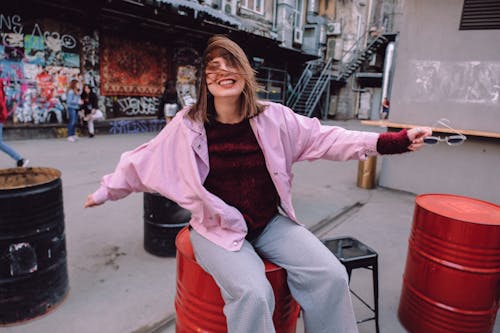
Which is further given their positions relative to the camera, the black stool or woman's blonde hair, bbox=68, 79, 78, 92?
woman's blonde hair, bbox=68, 79, 78, 92

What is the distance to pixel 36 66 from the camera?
938 cm

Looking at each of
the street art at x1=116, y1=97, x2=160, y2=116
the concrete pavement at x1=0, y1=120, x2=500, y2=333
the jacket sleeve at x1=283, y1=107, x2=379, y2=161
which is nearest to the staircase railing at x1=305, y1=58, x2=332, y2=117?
the street art at x1=116, y1=97, x2=160, y2=116

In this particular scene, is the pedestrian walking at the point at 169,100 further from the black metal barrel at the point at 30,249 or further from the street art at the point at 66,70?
the black metal barrel at the point at 30,249

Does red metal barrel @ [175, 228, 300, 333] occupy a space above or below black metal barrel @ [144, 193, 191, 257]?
above

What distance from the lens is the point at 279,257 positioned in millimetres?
1745

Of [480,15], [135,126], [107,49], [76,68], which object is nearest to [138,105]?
[135,126]

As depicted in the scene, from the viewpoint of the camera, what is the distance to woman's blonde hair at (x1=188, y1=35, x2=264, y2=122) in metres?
1.81

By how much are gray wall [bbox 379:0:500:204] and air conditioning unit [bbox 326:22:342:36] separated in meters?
18.2

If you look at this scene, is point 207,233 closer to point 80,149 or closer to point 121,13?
point 80,149

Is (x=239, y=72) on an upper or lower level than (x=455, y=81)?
lower

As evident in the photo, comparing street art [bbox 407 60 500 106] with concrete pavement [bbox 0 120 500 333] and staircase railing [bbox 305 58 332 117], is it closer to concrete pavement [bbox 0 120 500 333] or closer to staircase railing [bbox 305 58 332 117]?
concrete pavement [bbox 0 120 500 333]

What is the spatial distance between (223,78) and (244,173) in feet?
1.63

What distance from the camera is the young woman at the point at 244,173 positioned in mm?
1629

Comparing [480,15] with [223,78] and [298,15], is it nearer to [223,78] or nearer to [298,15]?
[223,78]
